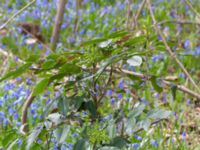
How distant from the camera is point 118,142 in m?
2.18

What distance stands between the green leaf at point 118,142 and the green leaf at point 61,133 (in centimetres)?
17

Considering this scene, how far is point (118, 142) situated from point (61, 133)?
0.20 meters

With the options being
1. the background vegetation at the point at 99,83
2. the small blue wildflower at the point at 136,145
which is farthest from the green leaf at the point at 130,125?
the small blue wildflower at the point at 136,145

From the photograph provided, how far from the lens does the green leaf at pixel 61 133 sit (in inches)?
82.5

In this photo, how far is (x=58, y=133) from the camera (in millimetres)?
2121

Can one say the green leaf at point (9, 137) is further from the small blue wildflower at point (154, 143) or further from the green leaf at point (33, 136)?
the small blue wildflower at point (154, 143)

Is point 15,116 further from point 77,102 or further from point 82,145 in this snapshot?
point 82,145

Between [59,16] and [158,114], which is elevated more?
[59,16]

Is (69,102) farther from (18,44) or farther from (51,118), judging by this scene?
(18,44)

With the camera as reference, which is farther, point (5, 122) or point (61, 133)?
point (5, 122)

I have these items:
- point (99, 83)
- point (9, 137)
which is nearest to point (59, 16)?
point (99, 83)

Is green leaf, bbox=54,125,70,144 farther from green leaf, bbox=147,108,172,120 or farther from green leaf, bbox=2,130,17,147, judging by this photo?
green leaf, bbox=147,108,172,120

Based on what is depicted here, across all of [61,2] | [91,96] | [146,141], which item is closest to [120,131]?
[91,96]

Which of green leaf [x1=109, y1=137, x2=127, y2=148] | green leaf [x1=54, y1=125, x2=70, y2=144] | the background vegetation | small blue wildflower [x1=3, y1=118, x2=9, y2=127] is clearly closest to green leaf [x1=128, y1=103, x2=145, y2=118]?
the background vegetation
